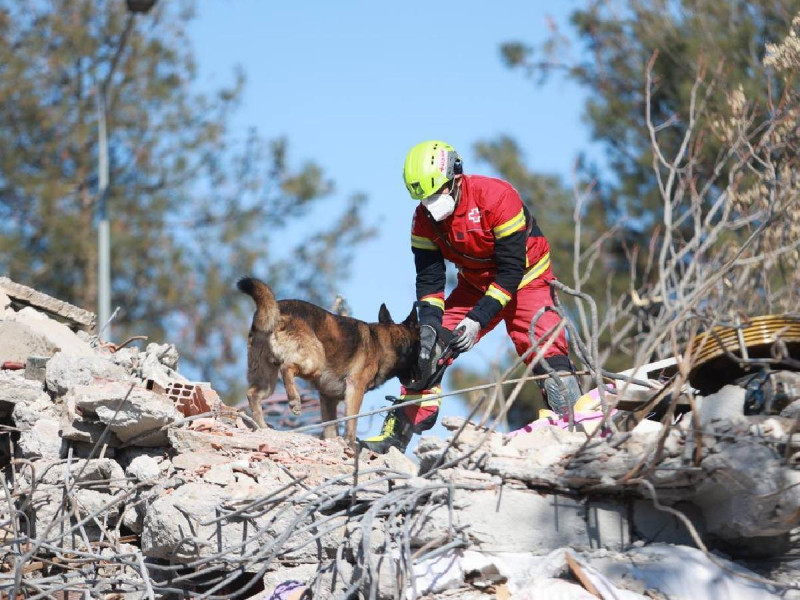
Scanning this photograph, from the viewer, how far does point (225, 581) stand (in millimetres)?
4875

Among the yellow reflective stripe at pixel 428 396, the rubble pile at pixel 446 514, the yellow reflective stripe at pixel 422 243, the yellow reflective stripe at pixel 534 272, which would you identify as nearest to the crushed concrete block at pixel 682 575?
the rubble pile at pixel 446 514

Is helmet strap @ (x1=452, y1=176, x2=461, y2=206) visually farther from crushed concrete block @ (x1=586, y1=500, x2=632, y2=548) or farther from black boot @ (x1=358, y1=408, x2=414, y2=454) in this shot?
crushed concrete block @ (x1=586, y1=500, x2=632, y2=548)

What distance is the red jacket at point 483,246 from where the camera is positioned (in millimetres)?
7852

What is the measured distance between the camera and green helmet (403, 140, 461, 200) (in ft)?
25.3

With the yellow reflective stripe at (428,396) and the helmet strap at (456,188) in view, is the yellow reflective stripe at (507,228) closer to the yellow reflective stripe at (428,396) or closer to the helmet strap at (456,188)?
the helmet strap at (456,188)

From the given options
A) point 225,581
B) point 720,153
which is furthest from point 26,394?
point 720,153

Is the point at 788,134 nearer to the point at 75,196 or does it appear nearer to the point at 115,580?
the point at 115,580

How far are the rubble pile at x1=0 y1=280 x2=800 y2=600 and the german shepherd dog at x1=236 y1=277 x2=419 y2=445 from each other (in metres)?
3.18

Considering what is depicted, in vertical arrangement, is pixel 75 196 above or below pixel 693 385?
above

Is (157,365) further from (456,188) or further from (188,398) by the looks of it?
(456,188)

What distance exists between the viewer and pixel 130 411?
19.8 ft

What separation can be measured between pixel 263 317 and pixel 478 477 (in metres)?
5.03

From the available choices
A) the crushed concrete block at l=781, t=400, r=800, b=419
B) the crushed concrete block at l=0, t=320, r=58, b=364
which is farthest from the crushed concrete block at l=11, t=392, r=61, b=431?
the crushed concrete block at l=781, t=400, r=800, b=419

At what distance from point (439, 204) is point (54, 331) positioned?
266 cm
